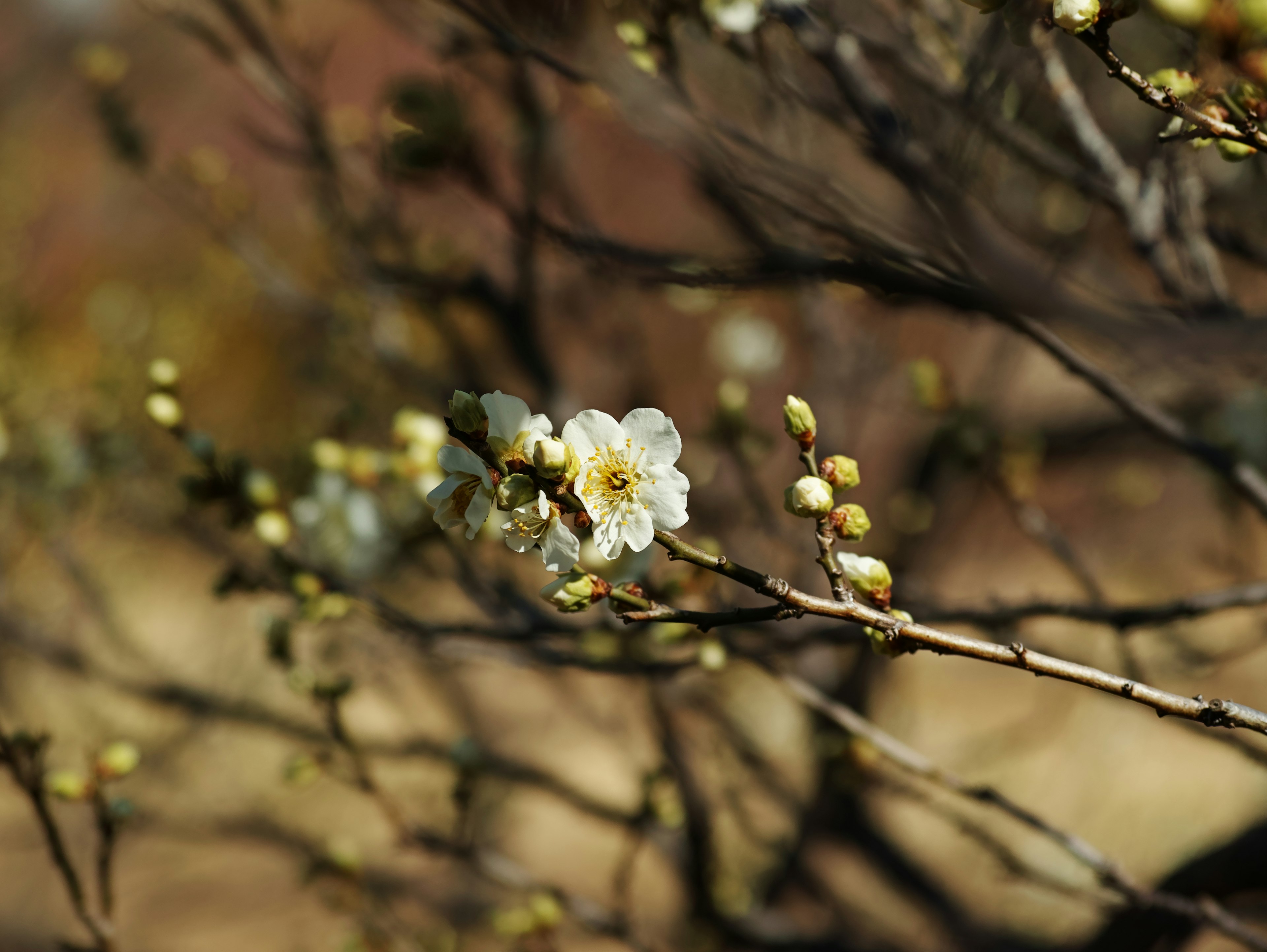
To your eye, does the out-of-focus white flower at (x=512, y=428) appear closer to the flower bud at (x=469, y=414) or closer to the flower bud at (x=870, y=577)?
the flower bud at (x=469, y=414)

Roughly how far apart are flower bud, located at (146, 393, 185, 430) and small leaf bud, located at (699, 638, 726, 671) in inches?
37.0

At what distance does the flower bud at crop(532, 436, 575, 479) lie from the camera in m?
0.78

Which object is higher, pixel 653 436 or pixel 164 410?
pixel 653 436

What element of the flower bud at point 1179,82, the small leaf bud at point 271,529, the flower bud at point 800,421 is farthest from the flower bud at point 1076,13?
the small leaf bud at point 271,529

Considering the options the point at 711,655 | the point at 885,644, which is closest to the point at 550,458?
the point at 885,644

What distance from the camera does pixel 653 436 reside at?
88 cm

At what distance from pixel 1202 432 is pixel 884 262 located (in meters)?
1.81

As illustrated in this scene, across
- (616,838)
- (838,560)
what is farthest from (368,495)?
(616,838)

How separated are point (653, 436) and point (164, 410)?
91 centimetres

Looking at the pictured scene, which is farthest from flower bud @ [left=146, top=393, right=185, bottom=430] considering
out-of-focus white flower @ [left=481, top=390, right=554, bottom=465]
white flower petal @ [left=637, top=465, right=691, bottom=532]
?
white flower petal @ [left=637, top=465, right=691, bottom=532]

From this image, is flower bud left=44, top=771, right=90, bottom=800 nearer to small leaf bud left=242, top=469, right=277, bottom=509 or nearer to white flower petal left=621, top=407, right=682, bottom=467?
small leaf bud left=242, top=469, right=277, bottom=509

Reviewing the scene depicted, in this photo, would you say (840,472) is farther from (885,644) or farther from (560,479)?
(560,479)

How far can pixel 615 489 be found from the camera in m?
0.93

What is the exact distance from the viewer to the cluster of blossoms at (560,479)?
0.81m
